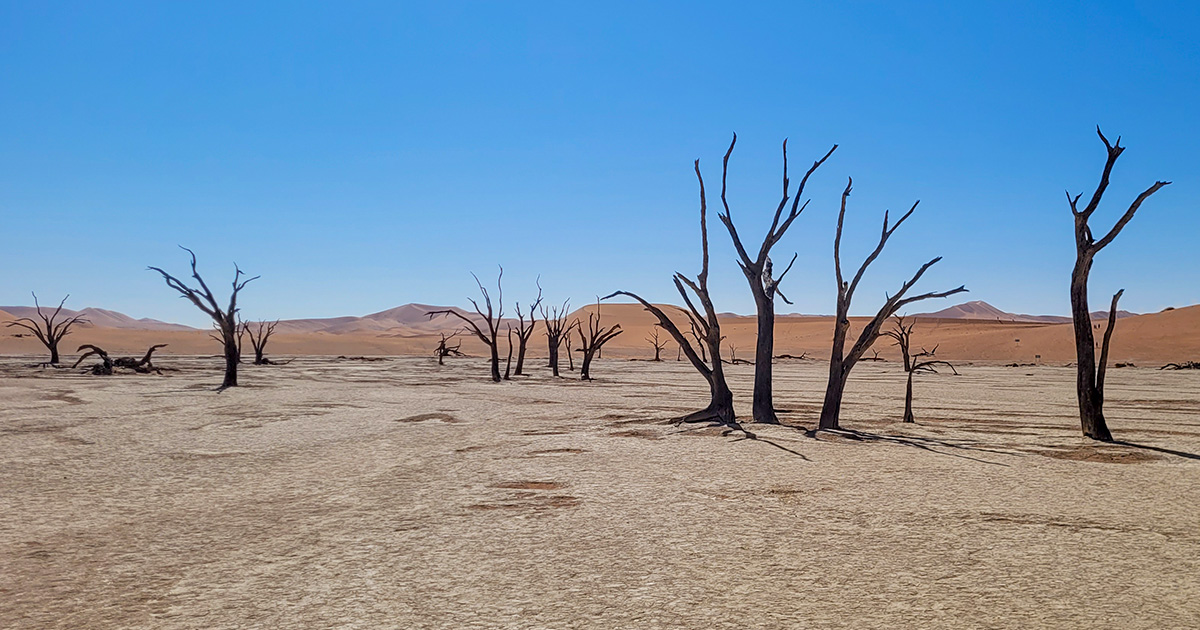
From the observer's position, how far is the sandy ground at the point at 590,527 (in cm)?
442

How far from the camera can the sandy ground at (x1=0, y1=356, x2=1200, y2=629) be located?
4422 mm

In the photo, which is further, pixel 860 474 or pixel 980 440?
pixel 980 440

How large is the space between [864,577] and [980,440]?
7274 millimetres

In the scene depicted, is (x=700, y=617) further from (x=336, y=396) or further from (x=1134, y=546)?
(x=336, y=396)

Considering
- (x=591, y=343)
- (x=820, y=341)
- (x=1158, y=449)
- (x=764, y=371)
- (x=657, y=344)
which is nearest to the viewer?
(x=1158, y=449)

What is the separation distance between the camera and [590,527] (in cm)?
618

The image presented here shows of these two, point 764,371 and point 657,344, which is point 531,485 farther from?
point 657,344

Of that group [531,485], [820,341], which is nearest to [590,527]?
[531,485]

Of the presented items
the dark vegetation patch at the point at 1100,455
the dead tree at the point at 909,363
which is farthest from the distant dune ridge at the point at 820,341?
the dark vegetation patch at the point at 1100,455

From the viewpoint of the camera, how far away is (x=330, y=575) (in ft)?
16.4

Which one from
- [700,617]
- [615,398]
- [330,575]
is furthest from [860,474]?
[615,398]

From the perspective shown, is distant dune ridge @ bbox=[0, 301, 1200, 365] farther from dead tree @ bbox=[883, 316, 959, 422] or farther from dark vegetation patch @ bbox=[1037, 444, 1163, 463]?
dark vegetation patch @ bbox=[1037, 444, 1163, 463]

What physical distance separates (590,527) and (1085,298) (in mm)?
9105

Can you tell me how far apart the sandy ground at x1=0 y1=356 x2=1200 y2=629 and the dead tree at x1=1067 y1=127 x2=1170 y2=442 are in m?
0.51
